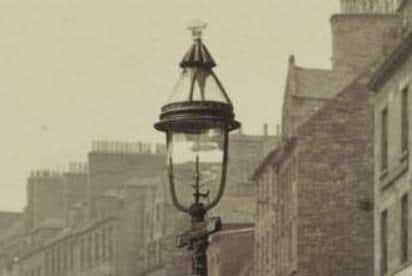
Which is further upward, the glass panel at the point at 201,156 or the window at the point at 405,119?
the window at the point at 405,119

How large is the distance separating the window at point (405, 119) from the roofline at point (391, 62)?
3.25 ft

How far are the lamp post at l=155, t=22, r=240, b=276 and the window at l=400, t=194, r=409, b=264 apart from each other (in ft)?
130

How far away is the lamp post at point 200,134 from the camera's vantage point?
18.3 meters

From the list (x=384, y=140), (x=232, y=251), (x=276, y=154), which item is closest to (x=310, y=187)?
(x=276, y=154)

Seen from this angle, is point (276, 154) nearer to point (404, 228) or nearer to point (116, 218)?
point (404, 228)

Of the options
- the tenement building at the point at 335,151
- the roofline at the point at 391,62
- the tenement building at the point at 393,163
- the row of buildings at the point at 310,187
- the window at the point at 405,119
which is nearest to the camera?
the roofline at the point at 391,62

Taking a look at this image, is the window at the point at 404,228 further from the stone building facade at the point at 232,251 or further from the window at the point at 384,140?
the stone building facade at the point at 232,251

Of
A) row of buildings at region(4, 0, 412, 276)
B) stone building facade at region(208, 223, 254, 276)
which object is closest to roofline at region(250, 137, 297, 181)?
row of buildings at region(4, 0, 412, 276)

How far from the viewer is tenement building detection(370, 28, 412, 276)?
58.0 m

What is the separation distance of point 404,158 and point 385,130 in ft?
Result: 11.9

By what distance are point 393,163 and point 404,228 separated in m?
2.51

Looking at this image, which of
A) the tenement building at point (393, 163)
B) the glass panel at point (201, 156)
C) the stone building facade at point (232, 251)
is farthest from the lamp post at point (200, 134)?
the stone building facade at point (232, 251)

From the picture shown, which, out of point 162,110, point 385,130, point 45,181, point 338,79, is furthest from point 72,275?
point 162,110

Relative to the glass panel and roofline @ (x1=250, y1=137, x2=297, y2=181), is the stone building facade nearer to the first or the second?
roofline @ (x1=250, y1=137, x2=297, y2=181)
